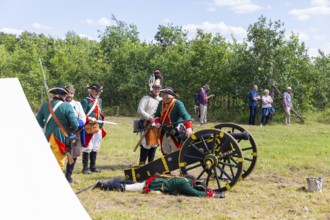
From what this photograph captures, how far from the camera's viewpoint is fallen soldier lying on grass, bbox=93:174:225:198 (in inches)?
228

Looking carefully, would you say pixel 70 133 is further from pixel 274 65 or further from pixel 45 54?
pixel 45 54

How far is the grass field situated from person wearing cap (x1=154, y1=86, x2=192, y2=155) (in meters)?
1.08

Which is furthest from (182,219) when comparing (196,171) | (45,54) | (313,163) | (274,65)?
(45,54)

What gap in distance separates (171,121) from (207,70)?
13069 millimetres

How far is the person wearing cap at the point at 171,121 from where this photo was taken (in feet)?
21.7

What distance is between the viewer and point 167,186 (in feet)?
19.4

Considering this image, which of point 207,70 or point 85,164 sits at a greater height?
point 207,70

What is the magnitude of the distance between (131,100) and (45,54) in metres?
11.3

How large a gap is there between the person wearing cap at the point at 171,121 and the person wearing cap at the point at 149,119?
0.54 feet

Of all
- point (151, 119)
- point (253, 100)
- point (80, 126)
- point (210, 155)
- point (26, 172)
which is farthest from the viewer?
point (253, 100)

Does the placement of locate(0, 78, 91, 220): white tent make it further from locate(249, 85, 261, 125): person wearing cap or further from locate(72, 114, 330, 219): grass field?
locate(249, 85, 261, 125): person wearing cap

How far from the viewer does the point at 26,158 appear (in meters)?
2.07

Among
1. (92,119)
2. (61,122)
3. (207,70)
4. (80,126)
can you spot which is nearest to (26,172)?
(61,122)

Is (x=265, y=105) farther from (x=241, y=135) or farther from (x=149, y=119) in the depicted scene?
(x=241, y=135)
